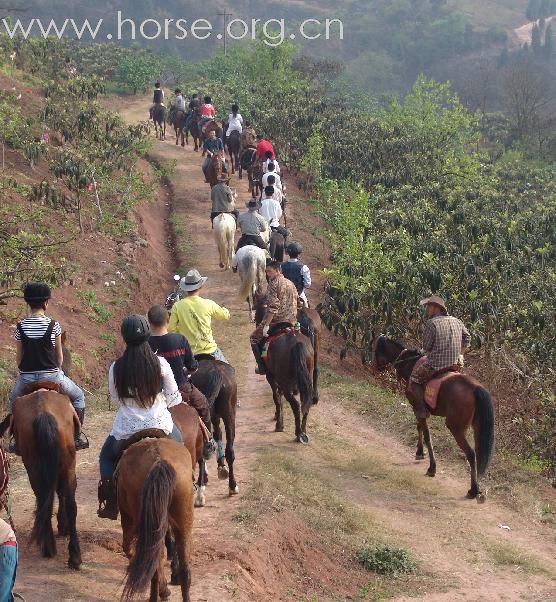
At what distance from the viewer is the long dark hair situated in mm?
7133

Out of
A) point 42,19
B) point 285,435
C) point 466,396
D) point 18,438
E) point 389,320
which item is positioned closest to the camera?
→ point 18,438

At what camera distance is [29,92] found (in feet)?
88.8

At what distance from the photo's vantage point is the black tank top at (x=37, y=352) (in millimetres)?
8469

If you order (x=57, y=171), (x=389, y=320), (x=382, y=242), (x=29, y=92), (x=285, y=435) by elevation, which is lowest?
(x=285, y=435)

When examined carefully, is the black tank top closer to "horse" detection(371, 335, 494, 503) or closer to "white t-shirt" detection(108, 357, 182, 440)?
"white t-shirt" detection(108, 357, 182, 440)

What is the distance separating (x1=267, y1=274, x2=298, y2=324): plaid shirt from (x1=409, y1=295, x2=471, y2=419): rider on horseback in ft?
5.87

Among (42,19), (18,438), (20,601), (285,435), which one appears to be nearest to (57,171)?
(285,435)

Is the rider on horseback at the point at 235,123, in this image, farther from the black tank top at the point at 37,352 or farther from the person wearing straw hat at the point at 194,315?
the black tank top at the point at 37,352

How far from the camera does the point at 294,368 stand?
1180 centimetres

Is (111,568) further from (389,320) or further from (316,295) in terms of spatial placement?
(316,295)

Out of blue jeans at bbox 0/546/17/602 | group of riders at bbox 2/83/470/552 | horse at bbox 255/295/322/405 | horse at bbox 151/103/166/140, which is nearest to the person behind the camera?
blue jeans at bbox 0/546/17/602

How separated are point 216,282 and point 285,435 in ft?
26.2

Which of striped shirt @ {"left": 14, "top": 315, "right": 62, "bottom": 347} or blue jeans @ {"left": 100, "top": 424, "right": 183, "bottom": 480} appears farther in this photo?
striped shirt @ {"left": 14, "top": 315, "right": 62, "bottom": 347}
